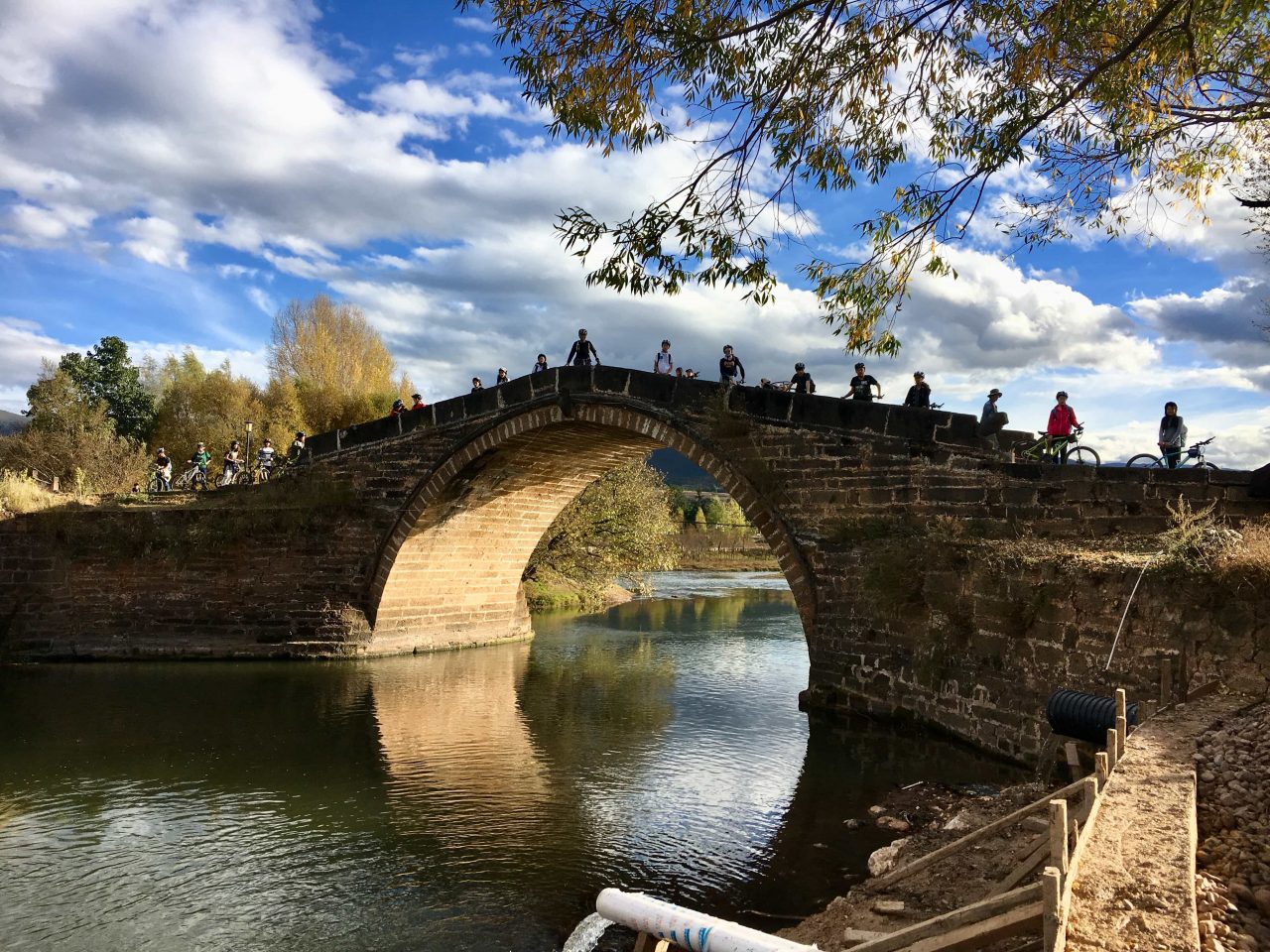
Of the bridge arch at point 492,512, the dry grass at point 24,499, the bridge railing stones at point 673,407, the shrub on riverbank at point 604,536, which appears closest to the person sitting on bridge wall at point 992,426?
the bridge railing stones at point 673,407

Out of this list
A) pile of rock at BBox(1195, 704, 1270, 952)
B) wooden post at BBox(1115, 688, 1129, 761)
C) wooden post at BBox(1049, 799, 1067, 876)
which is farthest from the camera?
wooden post at BBox(1115, 688, 1129, 761)

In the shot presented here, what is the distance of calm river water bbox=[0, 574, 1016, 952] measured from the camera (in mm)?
6461

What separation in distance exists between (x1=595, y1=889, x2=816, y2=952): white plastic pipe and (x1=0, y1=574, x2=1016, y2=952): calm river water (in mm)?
1873

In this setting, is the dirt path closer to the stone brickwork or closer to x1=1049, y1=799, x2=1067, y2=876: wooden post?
x1=1049, y1=799, x2=1067, y2=876: wooden post

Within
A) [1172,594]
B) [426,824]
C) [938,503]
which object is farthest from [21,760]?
[1172,594]

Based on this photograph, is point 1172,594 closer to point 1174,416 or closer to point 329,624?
point 1174,416

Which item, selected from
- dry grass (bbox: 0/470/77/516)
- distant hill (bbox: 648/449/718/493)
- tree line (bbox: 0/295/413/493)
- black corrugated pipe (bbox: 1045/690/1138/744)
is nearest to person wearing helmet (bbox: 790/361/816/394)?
black corrugated pipe (bbox: 1045/690/1138/744)

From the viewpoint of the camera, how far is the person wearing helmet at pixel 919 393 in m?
12.4

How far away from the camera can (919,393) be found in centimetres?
1242

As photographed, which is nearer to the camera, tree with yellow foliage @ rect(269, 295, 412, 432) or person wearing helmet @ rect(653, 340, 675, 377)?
person wearing helmet @ rect(653, 340, 675, 377)

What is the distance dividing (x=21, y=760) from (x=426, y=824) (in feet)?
17.4

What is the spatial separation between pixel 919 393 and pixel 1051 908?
1014 centimetres

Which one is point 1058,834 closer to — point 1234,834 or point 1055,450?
point 1234,834

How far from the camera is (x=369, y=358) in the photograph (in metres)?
38.3
